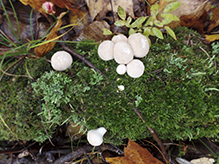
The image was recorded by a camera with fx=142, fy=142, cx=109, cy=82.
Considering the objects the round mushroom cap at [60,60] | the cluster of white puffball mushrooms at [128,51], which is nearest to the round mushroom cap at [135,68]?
the cluster of white puffball mushrooms at [128,51]

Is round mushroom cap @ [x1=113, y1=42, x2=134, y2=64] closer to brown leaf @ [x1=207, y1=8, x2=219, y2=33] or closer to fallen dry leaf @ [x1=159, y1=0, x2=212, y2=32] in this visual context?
fallen dry leaf @ [x1=159, y1=0, x2=212, y2=32]

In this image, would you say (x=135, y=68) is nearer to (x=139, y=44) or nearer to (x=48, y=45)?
(x=139, y=44)

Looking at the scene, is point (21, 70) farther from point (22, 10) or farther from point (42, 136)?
point (22, 10)

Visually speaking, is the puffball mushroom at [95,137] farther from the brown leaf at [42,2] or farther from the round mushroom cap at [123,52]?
the brown leaf at [42,2]

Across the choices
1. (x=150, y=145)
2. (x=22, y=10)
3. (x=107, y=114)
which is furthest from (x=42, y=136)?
(x=22, y=10)

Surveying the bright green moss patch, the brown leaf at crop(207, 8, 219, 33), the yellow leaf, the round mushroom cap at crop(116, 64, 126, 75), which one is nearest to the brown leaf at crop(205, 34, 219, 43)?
the yellow leaf

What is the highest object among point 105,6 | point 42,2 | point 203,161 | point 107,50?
point 42,2

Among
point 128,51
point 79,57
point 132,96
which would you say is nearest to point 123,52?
point 128,51
